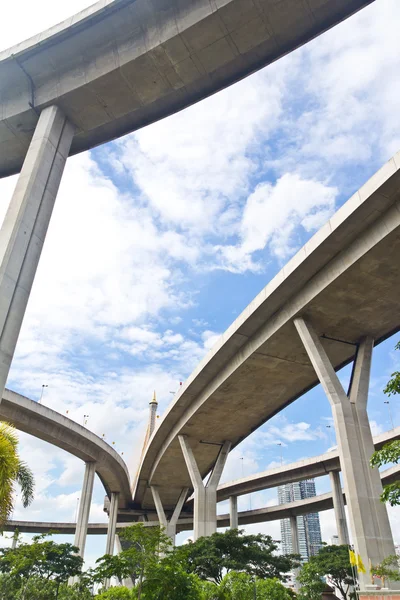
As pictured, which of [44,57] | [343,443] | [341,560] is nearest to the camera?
[44,57]

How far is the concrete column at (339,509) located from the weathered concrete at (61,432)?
19.8m

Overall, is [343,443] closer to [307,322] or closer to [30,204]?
[307,322]

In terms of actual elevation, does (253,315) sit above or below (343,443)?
above

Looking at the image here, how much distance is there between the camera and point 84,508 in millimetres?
40594

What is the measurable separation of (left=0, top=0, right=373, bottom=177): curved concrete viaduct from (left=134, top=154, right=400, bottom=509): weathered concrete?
19.5 ft

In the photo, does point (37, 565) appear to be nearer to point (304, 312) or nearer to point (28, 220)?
point (304, 312)

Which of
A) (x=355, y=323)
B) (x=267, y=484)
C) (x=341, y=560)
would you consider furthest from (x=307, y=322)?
(x=267, y=484)

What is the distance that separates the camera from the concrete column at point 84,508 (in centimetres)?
3972

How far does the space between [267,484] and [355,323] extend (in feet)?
113

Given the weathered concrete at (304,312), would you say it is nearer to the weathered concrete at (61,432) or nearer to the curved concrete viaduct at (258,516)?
the weathered concrete at (61,432)

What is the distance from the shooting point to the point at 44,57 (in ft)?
43.8

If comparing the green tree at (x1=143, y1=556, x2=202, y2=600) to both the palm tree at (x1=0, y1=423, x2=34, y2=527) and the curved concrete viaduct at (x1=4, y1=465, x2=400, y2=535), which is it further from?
the curved concrete viaduct at (x1=4, y1=465, x2=400, y2=535)

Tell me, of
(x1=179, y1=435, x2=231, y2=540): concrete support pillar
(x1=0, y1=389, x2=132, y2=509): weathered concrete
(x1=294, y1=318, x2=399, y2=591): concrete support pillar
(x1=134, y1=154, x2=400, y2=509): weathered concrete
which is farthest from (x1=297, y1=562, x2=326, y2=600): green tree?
(x1=0, y1=389, x2=132, y2=509): weathered concrete

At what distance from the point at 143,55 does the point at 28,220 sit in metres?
5.29
